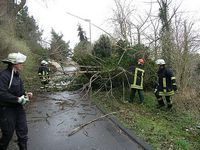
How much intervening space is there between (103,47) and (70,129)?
7970 millimetres

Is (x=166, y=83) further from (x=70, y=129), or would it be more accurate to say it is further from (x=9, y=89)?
(x=9, y=89)

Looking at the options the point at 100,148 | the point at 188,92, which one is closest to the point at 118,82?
the point at 188,92

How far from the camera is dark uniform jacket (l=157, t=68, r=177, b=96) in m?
10.5

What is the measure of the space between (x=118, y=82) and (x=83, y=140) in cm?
685

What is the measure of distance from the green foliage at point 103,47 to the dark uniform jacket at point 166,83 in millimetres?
4679

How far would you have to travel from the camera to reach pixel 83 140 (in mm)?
7074

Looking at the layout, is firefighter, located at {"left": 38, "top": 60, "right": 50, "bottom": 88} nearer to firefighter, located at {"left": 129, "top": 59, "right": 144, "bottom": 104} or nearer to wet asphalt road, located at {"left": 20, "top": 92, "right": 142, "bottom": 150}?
wet asphalt road, located at {"left": 20, "top": 92, "right": 142, "bottom": 150}

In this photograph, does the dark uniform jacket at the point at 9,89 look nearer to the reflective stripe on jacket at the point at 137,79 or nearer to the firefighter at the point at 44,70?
the reflective stripe on jacket at the point at 137,79

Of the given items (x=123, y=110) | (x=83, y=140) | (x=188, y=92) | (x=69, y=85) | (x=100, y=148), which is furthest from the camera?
(x=69, y=85)

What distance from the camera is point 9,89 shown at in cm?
546

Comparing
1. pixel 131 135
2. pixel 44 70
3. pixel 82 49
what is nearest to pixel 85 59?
pixel 82 49

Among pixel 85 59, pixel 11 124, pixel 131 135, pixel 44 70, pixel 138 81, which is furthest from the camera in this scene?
pixel 44 70

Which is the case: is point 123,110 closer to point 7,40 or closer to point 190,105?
point 190,105

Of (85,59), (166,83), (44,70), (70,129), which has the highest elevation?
(85,59)
